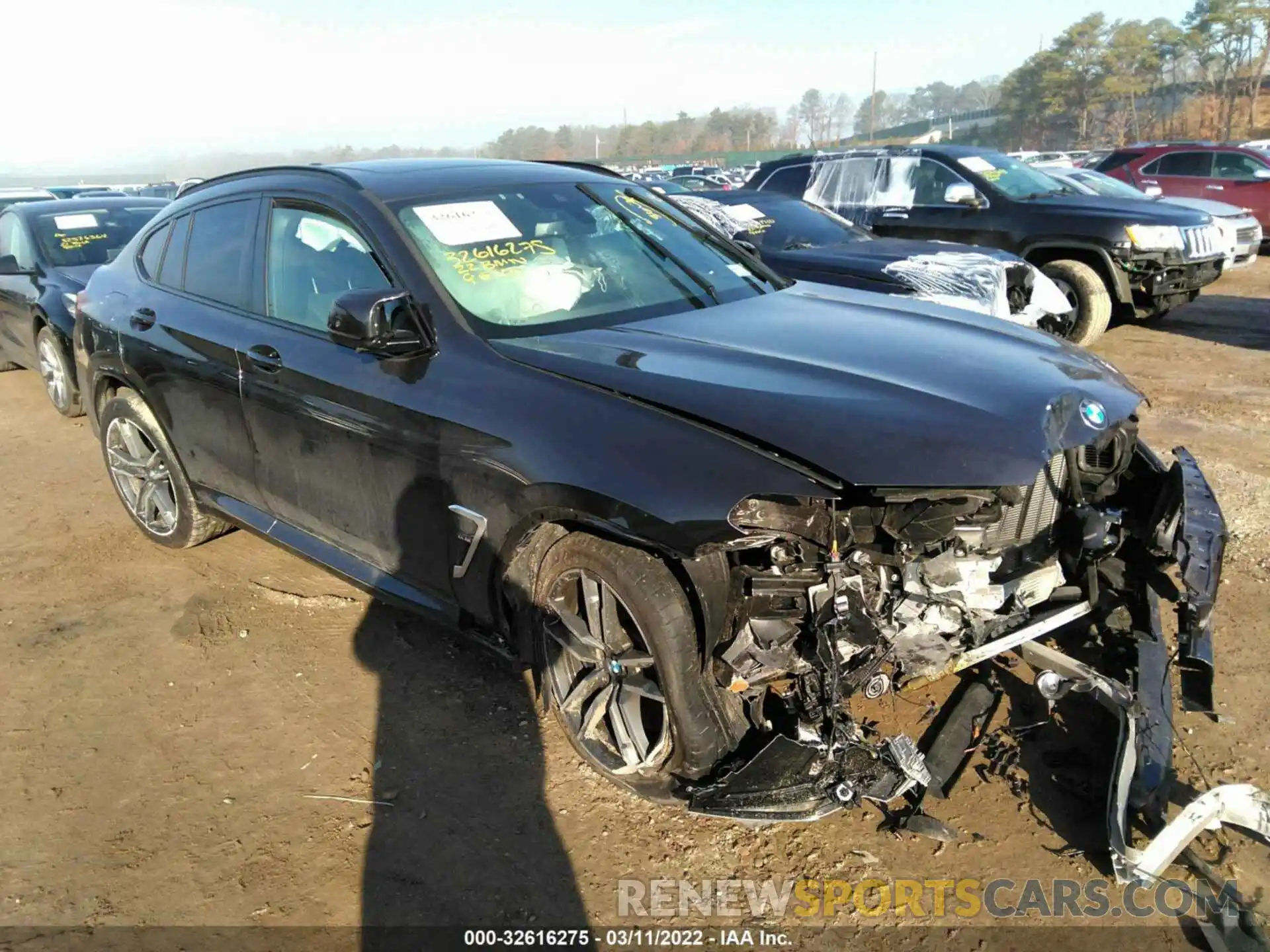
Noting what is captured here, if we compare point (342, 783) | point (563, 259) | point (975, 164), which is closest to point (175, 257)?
point (563, 259)

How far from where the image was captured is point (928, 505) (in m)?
2.37

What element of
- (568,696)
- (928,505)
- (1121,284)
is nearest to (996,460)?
(928,505)

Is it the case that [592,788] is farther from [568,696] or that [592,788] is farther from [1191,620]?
[1191,620]

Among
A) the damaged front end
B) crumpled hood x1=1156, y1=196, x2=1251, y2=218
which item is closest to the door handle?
the damaged front end

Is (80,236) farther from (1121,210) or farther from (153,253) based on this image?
(1121,210)

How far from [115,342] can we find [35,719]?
6.24 feet

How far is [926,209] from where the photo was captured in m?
9.31

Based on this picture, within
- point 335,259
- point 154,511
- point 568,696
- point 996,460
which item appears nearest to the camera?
point 996,460

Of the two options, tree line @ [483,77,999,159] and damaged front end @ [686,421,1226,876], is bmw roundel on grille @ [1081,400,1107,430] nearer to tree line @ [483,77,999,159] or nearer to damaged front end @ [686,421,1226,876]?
damaged front end @ [686,421,1226,876]

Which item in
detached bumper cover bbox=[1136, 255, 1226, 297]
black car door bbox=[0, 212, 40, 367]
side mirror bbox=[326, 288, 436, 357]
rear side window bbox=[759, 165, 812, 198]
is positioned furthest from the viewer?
rear side window bbox=[759, 165, 812, 198]

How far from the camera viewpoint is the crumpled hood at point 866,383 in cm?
221

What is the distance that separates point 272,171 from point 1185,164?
1620 cm

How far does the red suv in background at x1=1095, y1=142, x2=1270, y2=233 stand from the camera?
1461 centimetres

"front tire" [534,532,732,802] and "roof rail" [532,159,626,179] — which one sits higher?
"roof rail" [532,159,626,179]
